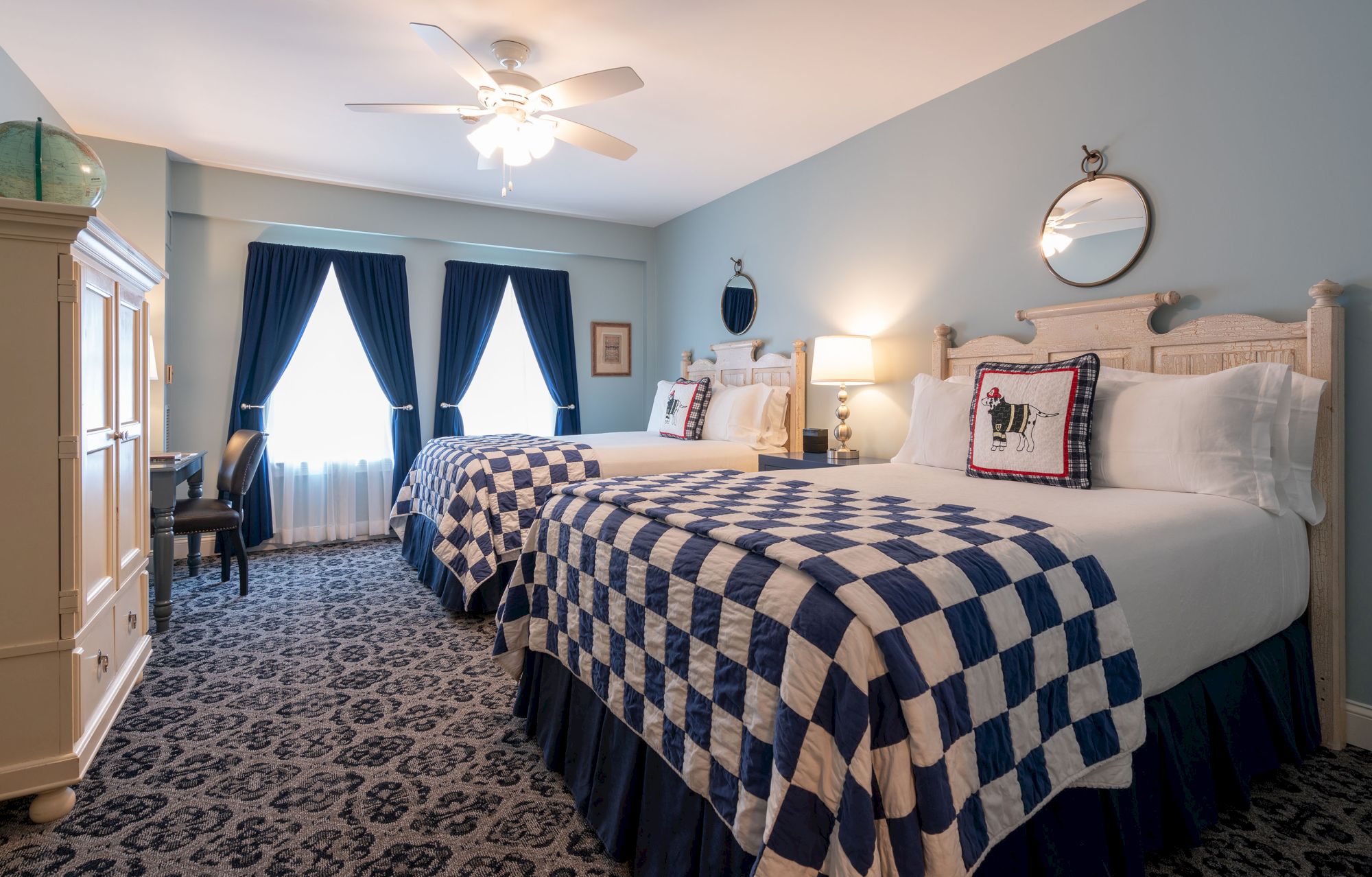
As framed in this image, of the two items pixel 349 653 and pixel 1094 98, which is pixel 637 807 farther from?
pixel 1094 98

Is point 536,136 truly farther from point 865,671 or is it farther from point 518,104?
point 865,671

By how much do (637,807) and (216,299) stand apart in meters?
4.71

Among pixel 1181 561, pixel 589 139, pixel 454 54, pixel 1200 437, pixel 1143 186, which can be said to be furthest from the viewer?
pixel 589 139

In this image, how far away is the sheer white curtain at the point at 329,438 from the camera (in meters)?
4.83

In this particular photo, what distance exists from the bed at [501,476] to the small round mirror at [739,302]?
8.9 inches

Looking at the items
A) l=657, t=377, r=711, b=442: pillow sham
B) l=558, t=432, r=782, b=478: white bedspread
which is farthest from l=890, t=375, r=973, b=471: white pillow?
l=657, t=377, r=711, b=442: pillow sham

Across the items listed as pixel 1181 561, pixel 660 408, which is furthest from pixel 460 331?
pixel 1181 561

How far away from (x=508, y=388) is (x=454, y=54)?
3382 mm

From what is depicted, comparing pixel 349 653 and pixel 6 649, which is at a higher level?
pixel 6 649

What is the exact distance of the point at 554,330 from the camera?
576 centimetres

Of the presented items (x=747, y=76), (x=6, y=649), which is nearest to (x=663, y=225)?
(x=747, y=76)

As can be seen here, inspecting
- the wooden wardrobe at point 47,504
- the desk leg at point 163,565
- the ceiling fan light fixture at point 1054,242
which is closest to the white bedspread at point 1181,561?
the ceiling fan light fixture at point 1054,242

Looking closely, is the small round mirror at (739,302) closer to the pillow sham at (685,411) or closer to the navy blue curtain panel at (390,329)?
the pillow sham at (685,411)

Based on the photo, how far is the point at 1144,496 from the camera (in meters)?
2.00
